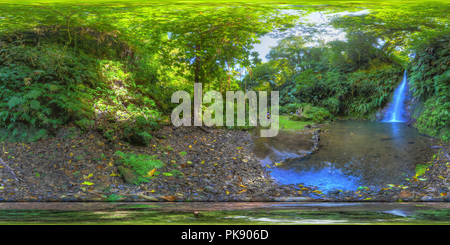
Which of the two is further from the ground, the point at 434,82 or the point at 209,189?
the point at 434,82

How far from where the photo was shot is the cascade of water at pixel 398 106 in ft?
6.64

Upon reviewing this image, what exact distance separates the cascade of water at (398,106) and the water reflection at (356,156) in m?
0.06

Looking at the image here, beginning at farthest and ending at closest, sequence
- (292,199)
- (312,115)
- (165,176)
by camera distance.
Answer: (312,115) → (165,176) → (292,199)

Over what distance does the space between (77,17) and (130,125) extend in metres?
1.11

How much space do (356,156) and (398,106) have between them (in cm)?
66

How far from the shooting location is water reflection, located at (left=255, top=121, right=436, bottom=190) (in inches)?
73.7

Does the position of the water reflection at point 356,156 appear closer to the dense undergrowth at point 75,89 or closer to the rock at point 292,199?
Answer: the rock at point 292,199

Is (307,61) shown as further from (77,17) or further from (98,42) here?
(77,17)

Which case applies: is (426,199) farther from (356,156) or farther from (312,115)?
(312,115)

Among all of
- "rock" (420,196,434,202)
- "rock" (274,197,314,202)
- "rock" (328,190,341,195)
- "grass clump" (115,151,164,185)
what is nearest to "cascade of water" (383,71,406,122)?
"rock" (420,196,434,202)

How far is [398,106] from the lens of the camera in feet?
6.88

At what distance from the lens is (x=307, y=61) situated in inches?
78.7

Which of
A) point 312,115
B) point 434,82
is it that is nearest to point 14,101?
point 312,115

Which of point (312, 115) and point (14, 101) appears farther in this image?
point (312, 115)
